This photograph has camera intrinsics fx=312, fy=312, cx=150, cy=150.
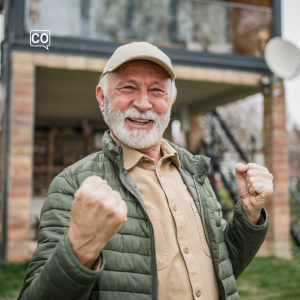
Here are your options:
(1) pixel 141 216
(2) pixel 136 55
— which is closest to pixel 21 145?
(2) pixel 136 55

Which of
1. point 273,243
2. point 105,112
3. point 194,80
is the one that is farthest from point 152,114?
point 273,243

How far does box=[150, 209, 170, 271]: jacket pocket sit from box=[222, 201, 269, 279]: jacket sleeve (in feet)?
1.46

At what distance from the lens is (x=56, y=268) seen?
980 mm

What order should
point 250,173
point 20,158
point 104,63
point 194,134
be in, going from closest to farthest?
point 250,173
point 20,158
point 104,63
point 194,134

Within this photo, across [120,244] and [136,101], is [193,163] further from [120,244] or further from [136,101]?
[120,244]

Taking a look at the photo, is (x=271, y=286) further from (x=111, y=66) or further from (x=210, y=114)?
(x=210, y=114)

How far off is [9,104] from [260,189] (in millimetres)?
4165

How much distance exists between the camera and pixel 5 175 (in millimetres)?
4438

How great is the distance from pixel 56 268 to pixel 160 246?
46cm

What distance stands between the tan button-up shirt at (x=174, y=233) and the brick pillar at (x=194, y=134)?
687 cm

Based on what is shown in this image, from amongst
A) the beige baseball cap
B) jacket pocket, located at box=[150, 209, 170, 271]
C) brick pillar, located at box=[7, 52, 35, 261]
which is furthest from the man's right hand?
brick pillar, located at box=[7, 52, 35, 261]

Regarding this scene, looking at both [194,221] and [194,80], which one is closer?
[194,221]

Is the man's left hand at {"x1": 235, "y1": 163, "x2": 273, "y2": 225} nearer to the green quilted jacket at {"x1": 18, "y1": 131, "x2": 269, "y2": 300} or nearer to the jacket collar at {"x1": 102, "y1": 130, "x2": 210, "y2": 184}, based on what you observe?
the green quilted jacket at {"x1": 18, "y1": 131, "x2": 269, "y2": 300}

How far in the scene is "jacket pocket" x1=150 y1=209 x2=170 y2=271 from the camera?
127 centimetres
